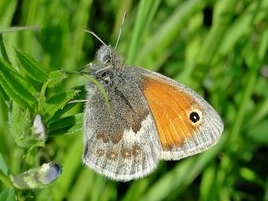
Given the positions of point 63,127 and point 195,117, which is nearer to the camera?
A: point 63,127

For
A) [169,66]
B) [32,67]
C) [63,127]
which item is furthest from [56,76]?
[169,66]

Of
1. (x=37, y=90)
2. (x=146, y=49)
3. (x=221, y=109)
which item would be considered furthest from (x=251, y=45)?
(x=37, y=90)

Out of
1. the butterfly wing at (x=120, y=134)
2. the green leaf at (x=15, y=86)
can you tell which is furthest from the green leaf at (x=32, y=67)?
the butterfly wing at (x=120, y=134)

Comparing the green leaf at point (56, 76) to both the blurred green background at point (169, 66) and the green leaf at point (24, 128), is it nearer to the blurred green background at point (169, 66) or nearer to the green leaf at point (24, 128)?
the green leaf at point (24, 128)

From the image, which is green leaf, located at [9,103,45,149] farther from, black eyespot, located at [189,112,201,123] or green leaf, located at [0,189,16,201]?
black eyespot, located at [189,112,201,123]

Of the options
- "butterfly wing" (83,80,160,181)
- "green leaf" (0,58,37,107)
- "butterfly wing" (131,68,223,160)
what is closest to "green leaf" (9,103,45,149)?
"green leaf" (0,58,37,107)

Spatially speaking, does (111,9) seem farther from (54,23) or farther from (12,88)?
(12,88)

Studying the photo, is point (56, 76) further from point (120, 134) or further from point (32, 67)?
point (120, 134)

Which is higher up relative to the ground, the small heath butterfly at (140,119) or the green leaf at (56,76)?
the green leaf at (56,76)
